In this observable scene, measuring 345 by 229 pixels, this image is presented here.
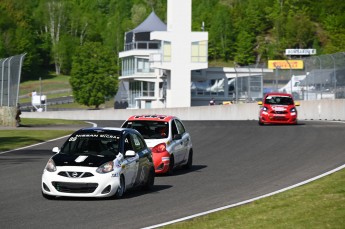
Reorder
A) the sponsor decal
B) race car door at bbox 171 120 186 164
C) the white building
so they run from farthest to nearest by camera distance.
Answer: the white building → race car door at bbox 171 120 186 164 → the sponsor decal

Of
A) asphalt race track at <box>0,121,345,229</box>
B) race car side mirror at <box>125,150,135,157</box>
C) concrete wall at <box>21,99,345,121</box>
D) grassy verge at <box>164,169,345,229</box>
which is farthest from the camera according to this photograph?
concrete wall at <box>21,99,345,121</box>

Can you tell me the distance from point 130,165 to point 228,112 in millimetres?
45734

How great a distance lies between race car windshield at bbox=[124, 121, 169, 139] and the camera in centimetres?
2358

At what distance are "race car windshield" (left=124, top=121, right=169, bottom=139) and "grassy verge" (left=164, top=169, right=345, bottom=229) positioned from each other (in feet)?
19.3

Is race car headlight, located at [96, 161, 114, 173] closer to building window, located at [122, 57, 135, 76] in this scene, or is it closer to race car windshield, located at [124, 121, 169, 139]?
race car windshield, located at [124, 121, 169, 139]

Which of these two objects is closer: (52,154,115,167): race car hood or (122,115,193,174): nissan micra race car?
(52,154,115,167): race car hood

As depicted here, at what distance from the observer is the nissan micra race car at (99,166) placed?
17.6 meters

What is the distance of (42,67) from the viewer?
177375 mm

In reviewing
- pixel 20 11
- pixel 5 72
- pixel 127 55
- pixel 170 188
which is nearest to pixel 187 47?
pixel 127 55

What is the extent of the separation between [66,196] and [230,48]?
552 ft

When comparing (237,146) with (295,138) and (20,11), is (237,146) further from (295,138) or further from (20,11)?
(20,11)

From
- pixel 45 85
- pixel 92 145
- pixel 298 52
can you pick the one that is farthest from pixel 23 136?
pixel 298 52

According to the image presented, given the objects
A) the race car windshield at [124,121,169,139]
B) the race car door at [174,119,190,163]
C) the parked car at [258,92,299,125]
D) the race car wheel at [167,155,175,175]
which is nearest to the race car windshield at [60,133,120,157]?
the race car wheel at [167,155,175,175]

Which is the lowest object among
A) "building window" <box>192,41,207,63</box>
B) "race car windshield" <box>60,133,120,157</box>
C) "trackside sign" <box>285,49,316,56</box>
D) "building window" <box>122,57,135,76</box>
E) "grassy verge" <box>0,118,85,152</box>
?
"grassy verge" <box>0,118,85,152</box>
